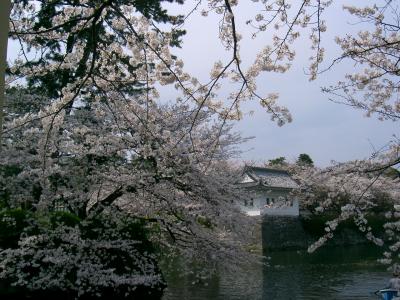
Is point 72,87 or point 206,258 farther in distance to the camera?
point 206,258

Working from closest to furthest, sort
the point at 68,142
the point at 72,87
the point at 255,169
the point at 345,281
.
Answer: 1. the point at 72,87
2. the point at 68,142
3. the point at 345,281
4. the point at 255,169

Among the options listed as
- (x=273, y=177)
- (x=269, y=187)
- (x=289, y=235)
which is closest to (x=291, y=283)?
(x=269, y=187)

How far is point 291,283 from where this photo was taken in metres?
13.5

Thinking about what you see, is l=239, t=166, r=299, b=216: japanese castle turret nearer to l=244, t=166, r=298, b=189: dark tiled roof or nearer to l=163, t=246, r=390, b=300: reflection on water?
l=244, t=166, r=298, b=189: dark tiled roof

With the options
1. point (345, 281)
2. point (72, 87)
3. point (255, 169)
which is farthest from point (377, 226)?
point (72, 87)

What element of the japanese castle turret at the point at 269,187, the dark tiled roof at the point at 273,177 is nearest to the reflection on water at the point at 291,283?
the japanese castle turret at the point at 269,187

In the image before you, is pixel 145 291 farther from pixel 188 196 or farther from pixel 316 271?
pixel 316 271

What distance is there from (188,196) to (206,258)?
1180mm

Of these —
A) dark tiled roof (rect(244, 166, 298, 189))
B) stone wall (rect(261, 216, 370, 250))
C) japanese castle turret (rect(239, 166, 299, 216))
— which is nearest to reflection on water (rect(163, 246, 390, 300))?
japanese castle turret (rect(239, 166, 299, 216))

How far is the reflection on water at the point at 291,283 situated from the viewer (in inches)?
443

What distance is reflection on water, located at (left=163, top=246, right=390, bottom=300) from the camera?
11242mm

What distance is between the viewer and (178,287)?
12.2 meters

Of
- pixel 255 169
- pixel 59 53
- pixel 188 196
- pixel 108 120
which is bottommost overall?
pixel 188 196

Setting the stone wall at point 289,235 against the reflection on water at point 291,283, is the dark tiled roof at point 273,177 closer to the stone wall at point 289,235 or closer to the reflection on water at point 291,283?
the stone wall at point 289,235
